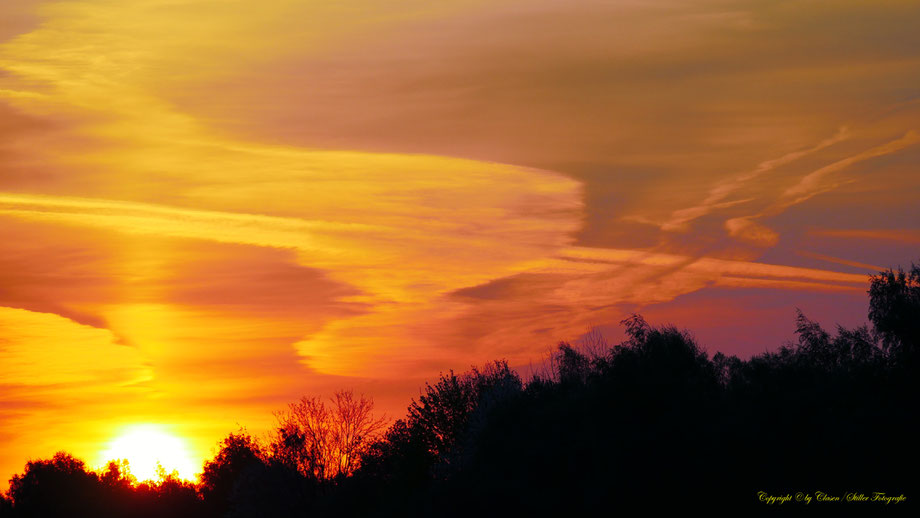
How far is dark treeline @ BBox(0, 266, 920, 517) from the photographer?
56.7 m

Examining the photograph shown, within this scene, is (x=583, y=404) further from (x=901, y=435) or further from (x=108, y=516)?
(x=108, y=516)

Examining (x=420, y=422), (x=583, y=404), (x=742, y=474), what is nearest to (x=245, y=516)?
(x=420, y=422)

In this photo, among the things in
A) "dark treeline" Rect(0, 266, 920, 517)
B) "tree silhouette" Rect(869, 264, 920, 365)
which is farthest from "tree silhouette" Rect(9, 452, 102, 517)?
"tree silhouette" Rect(869, 264, 920, 365)

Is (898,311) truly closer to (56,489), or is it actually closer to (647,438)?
(647,438)

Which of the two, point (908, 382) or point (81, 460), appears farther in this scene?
point (81, 460)

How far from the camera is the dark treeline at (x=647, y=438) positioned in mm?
56656

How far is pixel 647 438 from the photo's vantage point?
66.1 meters

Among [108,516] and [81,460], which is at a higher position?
[81,460]

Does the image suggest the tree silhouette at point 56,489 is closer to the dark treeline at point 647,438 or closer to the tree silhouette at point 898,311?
the dark treeline at point 647,438

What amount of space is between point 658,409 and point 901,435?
1768cm

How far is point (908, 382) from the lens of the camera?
59688 mm

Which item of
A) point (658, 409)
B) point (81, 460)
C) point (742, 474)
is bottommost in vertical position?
point (742, 474)

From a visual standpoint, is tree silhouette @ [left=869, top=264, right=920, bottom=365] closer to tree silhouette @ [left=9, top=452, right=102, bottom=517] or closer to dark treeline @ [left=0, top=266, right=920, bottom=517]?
dark treeline @ [left=0, top=266, right=920, bottom=517]

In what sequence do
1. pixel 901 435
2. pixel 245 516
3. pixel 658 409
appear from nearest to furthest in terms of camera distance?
pixel 901 435 → pixel 658 409 → pixel 245 516
